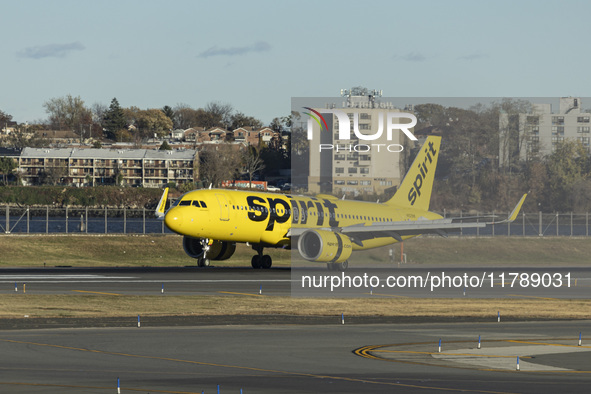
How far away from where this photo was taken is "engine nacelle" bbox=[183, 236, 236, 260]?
55500 mm

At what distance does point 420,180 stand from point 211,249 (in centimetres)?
1777

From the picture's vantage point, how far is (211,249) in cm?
5588

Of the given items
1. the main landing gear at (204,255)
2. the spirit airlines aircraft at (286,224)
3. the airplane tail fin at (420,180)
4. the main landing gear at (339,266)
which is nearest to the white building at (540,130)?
the airplane tail fin at (420,180)

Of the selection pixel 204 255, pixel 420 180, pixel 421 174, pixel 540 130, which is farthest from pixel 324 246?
pixel 540 130

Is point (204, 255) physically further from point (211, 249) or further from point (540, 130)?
point (540, 130)

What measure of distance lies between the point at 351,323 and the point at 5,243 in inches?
1614

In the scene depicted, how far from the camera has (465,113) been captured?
2958 inches

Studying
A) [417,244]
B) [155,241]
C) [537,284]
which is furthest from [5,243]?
[537,284]

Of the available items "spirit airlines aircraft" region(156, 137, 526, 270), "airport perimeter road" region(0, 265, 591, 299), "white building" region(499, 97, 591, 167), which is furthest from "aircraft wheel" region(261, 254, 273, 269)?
"white building" region(499, 97, 591, 167)

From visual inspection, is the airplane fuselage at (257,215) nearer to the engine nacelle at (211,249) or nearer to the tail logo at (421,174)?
the engine nacelle at (211,249)

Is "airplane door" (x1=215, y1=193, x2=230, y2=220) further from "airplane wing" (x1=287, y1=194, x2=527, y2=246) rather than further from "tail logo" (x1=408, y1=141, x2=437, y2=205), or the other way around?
"tail logo" (x1=408, y1=141, x2=437, y2=205)

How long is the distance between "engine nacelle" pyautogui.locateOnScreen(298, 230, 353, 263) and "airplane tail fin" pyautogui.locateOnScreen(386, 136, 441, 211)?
41.1 feet

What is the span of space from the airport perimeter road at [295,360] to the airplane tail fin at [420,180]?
116 feet

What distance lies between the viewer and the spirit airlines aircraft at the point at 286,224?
5019 cm
